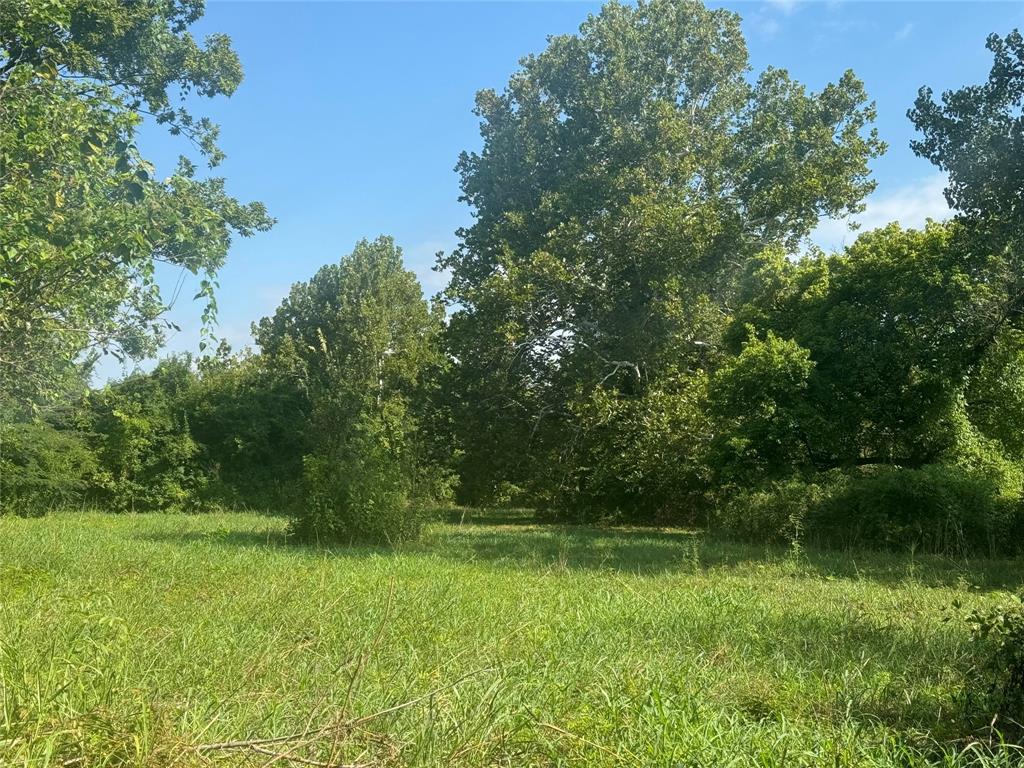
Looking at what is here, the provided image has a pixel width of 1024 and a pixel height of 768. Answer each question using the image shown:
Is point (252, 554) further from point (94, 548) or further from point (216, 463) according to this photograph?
point (216, 463)

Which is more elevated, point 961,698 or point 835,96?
point 835,96

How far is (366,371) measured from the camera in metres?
35.3

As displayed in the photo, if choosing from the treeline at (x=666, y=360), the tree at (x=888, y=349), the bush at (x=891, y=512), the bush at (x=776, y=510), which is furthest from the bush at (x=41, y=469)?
the tree at (x=888, y=349)

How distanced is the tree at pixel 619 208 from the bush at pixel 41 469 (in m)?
11.6

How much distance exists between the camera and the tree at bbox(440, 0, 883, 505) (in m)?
21.6

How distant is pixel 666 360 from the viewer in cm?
2197

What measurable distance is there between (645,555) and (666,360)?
1029cm

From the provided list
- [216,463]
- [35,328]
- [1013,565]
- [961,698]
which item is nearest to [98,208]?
[35,328]

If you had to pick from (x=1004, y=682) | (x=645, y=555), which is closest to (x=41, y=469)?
(x=645, y=555)

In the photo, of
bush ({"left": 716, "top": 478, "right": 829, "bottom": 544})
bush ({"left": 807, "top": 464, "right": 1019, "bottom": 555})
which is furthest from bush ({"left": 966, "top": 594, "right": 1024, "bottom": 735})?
bush ({"left": 716, "top": 478, "right": 829, "bottom": 544})

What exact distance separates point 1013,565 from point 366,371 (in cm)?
2770

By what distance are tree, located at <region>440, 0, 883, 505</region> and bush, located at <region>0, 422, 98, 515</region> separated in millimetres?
11571

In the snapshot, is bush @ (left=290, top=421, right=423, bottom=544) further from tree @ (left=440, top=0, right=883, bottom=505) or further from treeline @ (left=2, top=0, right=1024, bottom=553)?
tree @ (left=440, top=0, right=883, bottom=505)

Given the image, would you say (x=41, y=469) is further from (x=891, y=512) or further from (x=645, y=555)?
(x=891, y=512)
